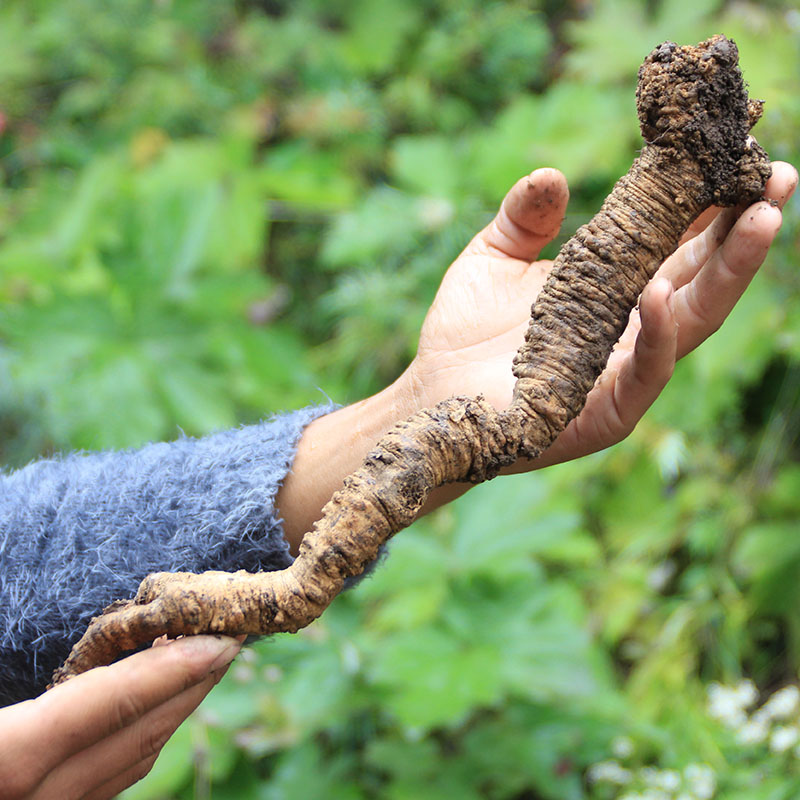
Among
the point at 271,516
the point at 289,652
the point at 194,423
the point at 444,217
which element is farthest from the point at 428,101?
the point at 271,516

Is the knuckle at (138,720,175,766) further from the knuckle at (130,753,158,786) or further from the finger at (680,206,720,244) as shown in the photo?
the finger at (680,206,720,244)

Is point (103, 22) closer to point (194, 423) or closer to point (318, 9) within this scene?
point (318, 9)

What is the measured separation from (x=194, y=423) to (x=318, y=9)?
235 cm

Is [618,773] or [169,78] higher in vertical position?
[169,78]

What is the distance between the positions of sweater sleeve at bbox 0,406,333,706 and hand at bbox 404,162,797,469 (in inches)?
12.0

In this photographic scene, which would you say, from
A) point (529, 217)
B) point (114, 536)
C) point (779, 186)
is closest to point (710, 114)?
point (779, 186)

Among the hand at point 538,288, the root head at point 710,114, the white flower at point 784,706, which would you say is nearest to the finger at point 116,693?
the hand at point 538,288

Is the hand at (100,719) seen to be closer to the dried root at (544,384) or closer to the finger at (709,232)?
the dried root at (544,384)

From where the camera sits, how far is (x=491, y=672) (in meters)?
1.67

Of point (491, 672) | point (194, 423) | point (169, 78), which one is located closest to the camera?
point (491, 672)

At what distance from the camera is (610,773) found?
1.69 meters

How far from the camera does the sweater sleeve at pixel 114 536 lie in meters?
1.10

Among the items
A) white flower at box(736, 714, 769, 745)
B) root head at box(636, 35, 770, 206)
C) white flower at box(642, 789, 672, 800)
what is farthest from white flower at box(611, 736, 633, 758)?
root head at box(636, 35, 770, 206)

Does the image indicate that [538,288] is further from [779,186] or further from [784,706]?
[784,706]
